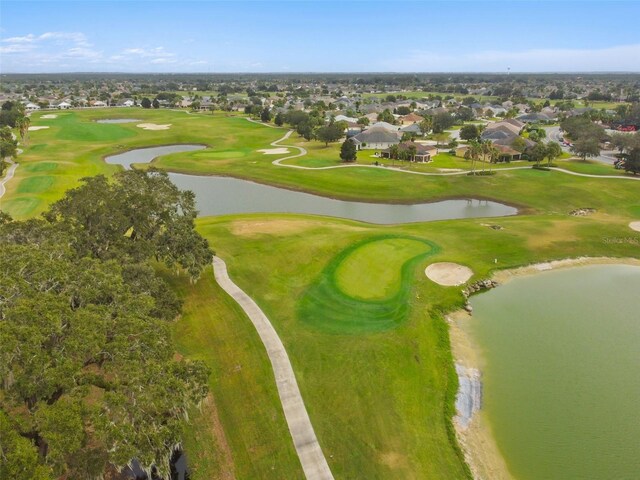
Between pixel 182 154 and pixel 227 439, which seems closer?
pixel 227 439

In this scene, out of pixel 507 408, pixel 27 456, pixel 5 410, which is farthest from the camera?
pixel 507 408

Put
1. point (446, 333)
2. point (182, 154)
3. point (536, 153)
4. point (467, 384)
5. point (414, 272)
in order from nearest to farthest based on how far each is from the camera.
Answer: point (467, 384) < point (446, 333) < point (414, 272) < point (536, 153) < point (182, 154)

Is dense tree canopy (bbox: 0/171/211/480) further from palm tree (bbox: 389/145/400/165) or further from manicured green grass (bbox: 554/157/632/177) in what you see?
manicured green grass (bbox: 554/157/632/177)

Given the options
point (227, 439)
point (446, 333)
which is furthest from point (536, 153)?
point (227, 439)

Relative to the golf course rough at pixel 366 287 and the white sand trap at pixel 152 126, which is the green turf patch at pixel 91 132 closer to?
the white sand trap at pixel 152 126

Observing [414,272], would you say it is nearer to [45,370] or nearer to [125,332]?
[125,332]

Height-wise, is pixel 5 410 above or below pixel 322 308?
above

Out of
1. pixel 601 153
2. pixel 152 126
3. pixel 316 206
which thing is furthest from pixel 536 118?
pixel 152 126
